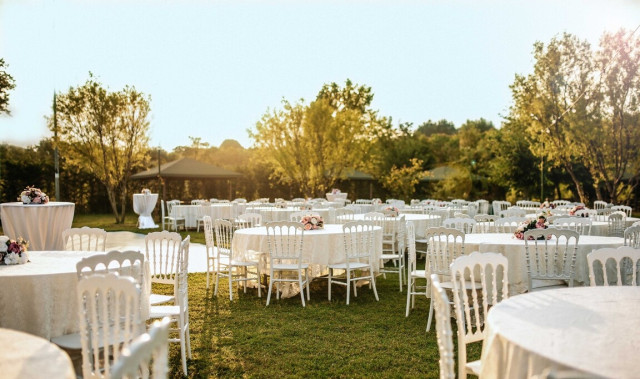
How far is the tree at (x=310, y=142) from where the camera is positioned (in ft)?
76.1

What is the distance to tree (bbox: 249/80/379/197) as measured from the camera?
2320 cm

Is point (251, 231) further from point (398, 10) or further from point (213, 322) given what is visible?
point (398, 10)

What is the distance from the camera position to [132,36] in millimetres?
19875

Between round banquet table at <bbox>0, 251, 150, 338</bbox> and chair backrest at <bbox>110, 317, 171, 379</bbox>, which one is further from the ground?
chair backrest at <bbox>110, 317, 171, 379</bbox>

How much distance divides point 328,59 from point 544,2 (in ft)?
39.9

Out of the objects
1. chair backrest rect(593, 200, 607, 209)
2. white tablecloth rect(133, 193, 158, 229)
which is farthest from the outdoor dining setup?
white tablecloth rect(133, 193, 158, 229)

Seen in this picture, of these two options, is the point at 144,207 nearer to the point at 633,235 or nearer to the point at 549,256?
the point at 549,256

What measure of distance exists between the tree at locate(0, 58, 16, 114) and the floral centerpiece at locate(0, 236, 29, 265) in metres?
9.05

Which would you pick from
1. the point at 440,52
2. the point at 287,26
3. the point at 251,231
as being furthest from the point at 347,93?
the point at 251,231

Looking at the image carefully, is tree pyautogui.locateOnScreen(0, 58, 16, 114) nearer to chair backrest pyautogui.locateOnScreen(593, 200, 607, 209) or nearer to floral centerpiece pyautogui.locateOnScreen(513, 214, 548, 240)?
floral centerpiece pyautogui.locateOnScreen(513, 214, 548, 240)

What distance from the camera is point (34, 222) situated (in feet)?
30.3

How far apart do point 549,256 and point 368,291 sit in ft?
10.1

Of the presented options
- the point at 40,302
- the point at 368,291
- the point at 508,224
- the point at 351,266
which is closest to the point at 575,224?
the point at 508,224

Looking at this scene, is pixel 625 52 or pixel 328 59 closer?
pixel 625 52
